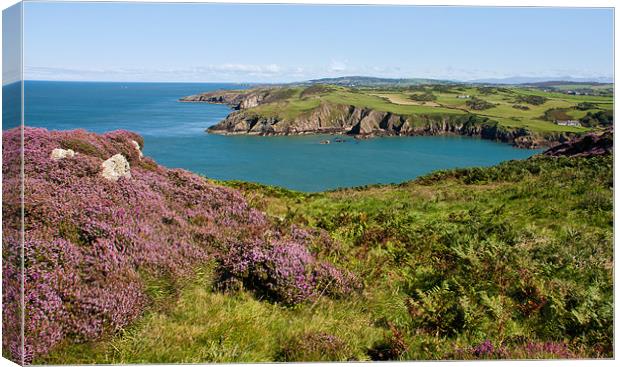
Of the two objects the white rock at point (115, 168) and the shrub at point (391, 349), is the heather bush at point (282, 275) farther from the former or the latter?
the white rock at point (115, 168)

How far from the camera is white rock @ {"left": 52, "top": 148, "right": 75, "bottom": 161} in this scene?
8.11 metres

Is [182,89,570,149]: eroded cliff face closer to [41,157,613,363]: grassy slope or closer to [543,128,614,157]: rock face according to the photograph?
[543,128,614,157]: rock face

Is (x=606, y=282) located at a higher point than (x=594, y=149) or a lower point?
lower

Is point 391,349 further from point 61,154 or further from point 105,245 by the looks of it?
point 61,154

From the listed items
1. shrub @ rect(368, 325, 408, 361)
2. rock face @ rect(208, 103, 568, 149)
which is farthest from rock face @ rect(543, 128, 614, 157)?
rock face @ rect(208, 103, 568, 149)

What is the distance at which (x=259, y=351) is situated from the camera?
597 cm

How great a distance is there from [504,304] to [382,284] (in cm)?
178

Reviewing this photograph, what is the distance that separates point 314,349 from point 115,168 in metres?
5.09

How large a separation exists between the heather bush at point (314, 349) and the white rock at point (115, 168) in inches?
178

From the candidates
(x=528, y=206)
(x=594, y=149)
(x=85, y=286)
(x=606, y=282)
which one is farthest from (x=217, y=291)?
(x=594, y=149)

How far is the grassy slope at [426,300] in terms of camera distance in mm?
5988

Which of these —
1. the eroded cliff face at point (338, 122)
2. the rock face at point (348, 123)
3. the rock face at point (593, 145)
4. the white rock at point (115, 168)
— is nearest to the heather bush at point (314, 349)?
the white rock at point (115, 168)

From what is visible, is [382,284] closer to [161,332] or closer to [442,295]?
[442,295]

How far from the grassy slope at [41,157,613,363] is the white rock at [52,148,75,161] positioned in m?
3.39
